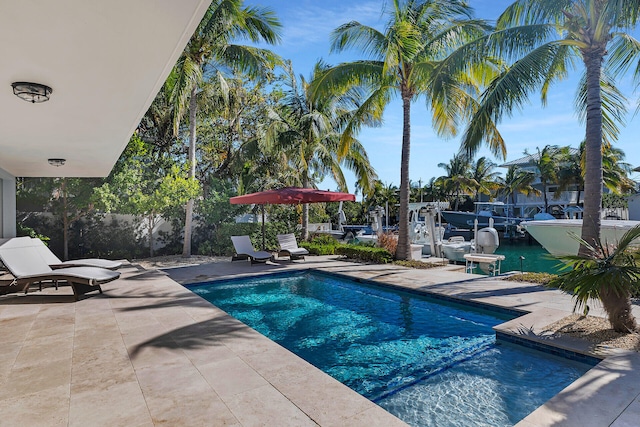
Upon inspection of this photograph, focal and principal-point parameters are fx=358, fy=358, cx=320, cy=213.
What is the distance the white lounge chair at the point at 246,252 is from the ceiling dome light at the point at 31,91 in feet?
28.2

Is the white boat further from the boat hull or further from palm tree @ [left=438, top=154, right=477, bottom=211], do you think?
palm tree @ [left=438, top=154, right=477, bottom=211]

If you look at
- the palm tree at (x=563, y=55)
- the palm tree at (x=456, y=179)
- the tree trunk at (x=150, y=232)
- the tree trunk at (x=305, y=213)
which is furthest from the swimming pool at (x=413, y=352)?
the palm tree at (x=456, y=179)

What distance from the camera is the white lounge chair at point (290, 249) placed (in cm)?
1281

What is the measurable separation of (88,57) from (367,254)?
1053 centimetres

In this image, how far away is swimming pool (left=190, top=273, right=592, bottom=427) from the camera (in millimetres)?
3725

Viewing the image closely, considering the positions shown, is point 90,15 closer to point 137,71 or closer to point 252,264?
point 137,71

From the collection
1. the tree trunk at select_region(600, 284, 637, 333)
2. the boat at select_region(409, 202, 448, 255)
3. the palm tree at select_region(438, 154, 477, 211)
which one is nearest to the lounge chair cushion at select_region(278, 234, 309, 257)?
the boat at select_region(409, 202, 448, 255)

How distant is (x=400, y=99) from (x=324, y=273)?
6.54m

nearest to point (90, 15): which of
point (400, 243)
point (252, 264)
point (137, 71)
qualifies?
point (137, 71)

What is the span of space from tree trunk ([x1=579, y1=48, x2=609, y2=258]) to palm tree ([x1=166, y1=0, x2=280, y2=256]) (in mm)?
10465

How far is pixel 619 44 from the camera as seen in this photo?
872 centimetres

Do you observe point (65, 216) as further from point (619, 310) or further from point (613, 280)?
point (619, 310)

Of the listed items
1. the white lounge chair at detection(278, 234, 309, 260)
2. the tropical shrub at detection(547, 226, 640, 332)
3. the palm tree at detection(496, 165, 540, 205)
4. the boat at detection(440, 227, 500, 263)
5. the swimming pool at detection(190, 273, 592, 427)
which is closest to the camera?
the swimming pool at detection(190, 273, 592, 427)

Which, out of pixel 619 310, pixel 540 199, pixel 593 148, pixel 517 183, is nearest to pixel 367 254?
pixel 593 148
